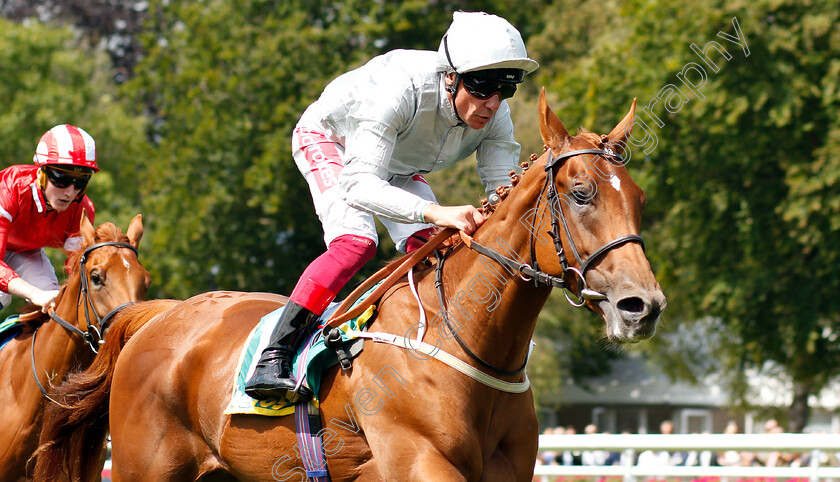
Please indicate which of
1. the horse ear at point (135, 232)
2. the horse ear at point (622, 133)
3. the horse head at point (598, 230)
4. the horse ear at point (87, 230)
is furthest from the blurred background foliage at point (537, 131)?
the horse head at point (598, 230)

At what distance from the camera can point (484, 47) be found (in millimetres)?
4309

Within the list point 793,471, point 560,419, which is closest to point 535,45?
point 560,419

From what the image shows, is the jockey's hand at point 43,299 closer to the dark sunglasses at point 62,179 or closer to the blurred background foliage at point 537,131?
the dark sunglasses at point 62,179

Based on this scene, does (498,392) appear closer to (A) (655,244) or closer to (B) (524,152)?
(B) (524,152)

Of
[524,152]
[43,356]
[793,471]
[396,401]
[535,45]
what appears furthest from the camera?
[535,45]

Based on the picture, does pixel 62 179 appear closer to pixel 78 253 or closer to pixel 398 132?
pixel 78 253

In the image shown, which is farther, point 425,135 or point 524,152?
point 524,152

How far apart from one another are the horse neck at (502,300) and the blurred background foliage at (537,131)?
483 inches

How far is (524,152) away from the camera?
2152 cm

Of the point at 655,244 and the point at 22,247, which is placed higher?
the point at 22,247

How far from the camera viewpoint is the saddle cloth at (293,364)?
4414 mm

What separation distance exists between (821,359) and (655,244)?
16.9ft

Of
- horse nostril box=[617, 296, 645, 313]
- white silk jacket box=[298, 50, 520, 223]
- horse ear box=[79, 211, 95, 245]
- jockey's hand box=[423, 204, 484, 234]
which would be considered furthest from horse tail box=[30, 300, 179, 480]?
horse nostril box=[617, 296, 645, 313]

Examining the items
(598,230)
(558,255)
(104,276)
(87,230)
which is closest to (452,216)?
(558,255)
